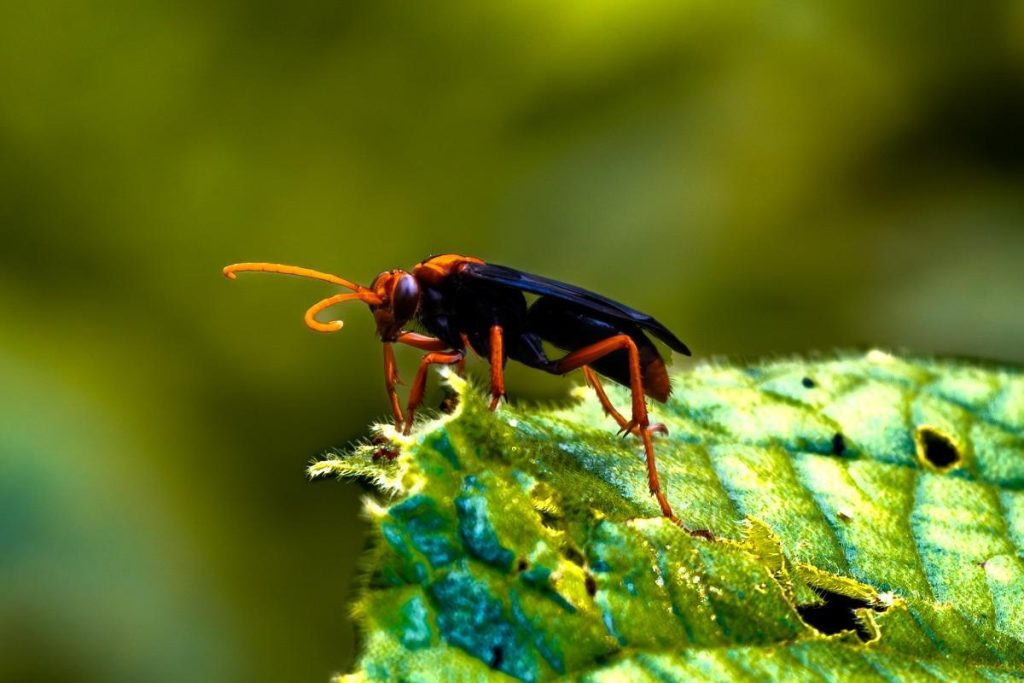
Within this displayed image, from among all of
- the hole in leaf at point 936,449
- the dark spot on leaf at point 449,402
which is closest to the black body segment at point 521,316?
the dark spot on leaf at point 449,402

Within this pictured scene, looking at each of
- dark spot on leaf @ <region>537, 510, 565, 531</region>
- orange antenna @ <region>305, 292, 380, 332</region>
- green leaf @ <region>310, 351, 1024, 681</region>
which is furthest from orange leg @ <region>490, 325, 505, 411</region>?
dark spot on leaf @ <region>537, 510, 565, 531</region>

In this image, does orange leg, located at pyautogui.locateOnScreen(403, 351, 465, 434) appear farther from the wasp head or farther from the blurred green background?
the blurred green background

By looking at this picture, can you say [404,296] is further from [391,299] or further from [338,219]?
[338,219]

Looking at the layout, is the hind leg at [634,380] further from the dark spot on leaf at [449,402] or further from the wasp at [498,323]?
the dark spot on leaf at [449,402]

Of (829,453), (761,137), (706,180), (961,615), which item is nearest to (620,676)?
(961,615)

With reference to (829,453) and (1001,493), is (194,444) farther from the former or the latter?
(1001,493)

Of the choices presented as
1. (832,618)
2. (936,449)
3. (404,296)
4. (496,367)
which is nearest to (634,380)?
(496,367)

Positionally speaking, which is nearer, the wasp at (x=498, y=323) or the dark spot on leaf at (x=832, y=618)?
the dark spot on leaf at (x=832, y=618)
